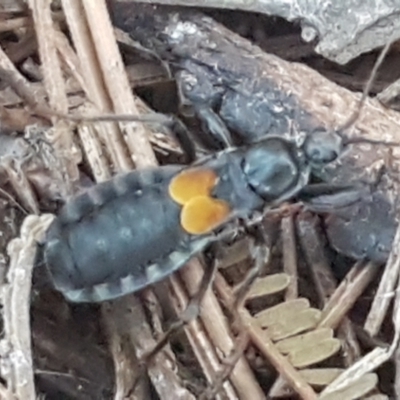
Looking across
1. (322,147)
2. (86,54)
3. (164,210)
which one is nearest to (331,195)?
(322,147)

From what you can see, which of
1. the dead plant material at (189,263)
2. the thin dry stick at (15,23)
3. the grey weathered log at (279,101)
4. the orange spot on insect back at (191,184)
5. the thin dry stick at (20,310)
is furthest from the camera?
the thin dry stick at (15,23)

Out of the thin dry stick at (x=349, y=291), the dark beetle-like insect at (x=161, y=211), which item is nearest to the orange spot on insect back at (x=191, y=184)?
the dark beetle-like insect at (x=161, y=211)

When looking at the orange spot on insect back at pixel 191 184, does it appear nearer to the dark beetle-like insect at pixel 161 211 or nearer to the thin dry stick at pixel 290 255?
the dark beetle-like insect at pixel 161 211

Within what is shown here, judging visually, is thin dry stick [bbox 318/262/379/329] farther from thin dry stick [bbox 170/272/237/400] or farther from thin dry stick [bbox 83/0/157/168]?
thin dry stick [bbox 83/0/157/168]

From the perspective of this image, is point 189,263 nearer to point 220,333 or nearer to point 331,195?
point 220,333

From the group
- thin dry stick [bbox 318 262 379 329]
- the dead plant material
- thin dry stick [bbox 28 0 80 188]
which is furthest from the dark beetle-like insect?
thin dry stick [bbox 318 262 379 329]

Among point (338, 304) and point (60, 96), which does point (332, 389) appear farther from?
point (60, 96)
